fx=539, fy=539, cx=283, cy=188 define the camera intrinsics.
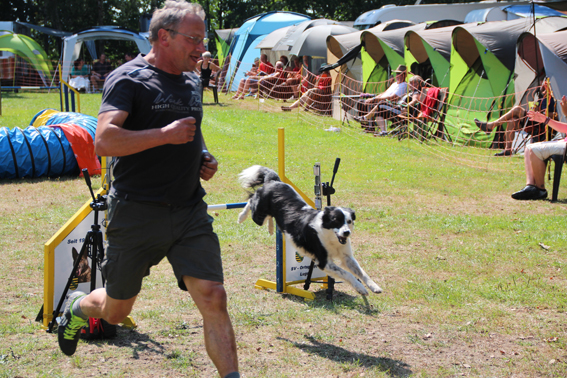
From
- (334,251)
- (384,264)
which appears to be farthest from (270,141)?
(334,251)

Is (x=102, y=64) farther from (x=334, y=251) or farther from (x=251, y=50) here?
(x=334, y=251)

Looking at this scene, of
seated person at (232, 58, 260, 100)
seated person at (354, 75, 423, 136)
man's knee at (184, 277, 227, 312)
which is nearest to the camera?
man's knee at (184, 277, 227, 312)

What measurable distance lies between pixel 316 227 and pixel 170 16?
7.05 feet

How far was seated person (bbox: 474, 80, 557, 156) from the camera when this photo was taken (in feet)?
34.4

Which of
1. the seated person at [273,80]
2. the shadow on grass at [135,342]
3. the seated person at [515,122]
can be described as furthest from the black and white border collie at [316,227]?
the seated person at [273,80]

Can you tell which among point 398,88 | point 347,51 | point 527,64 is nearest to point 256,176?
point 527,64

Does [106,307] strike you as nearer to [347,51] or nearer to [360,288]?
[360,288]

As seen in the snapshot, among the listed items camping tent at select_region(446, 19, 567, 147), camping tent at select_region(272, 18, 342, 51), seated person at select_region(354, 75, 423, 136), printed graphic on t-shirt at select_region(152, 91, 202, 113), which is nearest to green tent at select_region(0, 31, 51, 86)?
camping tent at select_region(272, 18, 342, 51)

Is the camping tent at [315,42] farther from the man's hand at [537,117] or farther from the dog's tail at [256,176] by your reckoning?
the dog's tail at [256,176]

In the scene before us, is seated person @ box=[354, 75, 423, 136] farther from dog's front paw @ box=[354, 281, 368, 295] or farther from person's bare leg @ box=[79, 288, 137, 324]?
person's bare leg @ box=[79, 288, 137, 324]

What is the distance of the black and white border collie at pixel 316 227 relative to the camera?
4.14 meters

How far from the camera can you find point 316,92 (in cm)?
1825

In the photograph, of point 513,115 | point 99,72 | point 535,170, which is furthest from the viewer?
point 99,72

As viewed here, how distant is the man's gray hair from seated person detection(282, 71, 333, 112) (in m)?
14.9
